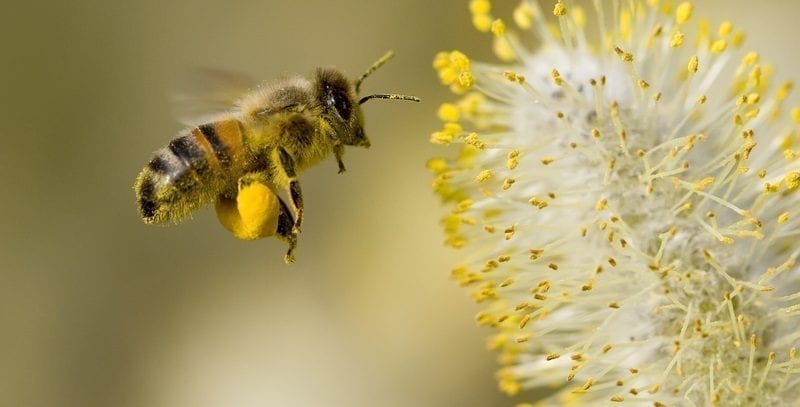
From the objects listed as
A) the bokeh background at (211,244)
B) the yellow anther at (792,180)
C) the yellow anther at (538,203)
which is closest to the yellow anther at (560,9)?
the yellow anther at (538,203)

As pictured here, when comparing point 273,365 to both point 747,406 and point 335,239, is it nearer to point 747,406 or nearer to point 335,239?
point 335,239

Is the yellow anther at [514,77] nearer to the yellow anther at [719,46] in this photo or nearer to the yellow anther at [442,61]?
the yellow anther at [442,61]

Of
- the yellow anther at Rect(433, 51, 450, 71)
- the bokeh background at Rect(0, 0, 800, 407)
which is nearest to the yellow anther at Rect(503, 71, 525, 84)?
the yellow anther at Rect(433, 51, 450, 71)

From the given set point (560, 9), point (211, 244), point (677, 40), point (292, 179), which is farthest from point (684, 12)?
point (211, 244)

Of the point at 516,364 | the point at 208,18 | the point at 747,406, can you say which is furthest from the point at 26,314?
the point at 747,406

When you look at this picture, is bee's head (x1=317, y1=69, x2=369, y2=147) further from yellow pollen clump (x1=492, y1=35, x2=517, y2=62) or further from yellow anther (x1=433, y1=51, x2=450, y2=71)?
yellow pollen clump (x1=492, y1=35, x2=517, y2=62)

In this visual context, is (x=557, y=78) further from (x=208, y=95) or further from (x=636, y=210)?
(x=208, y=95)
